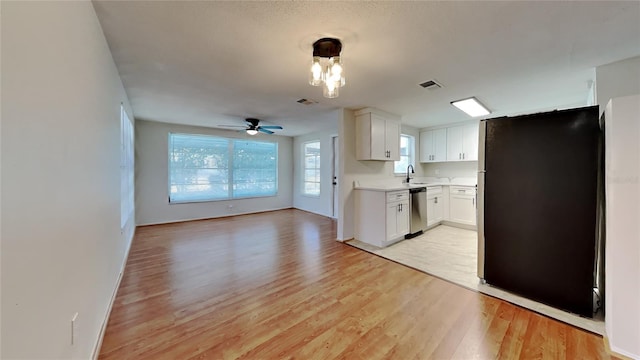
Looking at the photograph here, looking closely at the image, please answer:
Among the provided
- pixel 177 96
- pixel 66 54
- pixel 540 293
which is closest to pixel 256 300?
pixel 66 54

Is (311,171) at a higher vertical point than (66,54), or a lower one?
lower

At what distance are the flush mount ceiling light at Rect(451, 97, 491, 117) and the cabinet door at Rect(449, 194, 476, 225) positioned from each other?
5.47ft

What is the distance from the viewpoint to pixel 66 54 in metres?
1.20

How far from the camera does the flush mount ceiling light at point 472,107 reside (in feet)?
11.8

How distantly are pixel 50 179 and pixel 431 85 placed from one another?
11.2 feet

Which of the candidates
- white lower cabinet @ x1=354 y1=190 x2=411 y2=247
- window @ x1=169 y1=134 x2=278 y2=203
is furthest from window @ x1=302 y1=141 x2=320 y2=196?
white lower cabinet @ x1=354 y1=190 x2=411 y2=247

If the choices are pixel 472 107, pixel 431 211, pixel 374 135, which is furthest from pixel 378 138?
pixel 431 211

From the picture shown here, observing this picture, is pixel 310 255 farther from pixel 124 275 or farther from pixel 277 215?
pixel 277 215

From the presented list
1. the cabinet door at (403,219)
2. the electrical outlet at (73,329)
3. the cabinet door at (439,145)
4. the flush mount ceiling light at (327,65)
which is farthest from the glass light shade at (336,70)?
the cabinet door at (439,145)

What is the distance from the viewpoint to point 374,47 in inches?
81.0

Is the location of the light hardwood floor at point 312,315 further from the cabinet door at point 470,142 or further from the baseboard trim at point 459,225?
the cabinet door at point 470,142

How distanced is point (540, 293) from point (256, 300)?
8.78 feet

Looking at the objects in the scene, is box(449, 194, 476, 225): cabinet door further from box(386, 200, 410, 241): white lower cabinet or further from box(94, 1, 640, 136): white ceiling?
box(94, 1, 640, 136): white ceiling

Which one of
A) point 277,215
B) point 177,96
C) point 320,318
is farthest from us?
point 277,215
